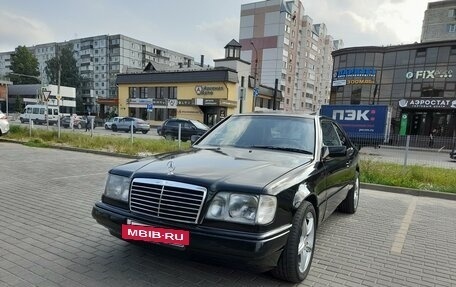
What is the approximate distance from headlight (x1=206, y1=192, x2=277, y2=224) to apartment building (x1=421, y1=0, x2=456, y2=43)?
170 ft

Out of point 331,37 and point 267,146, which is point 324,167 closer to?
point 267,146

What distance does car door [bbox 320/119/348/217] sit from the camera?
3.75m

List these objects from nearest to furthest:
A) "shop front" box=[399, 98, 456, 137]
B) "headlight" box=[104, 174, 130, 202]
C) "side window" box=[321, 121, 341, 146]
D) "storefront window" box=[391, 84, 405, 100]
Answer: "headlight" box=[104, 174, 130, 202], "side window" box=[321, 121, 341, 146], "shop front" box=[399, 98, 456, 137], "storefront window" box=[391, 84, 405, 100]

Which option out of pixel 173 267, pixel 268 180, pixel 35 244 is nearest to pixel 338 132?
pixel 268 180

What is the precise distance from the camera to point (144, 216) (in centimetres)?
264

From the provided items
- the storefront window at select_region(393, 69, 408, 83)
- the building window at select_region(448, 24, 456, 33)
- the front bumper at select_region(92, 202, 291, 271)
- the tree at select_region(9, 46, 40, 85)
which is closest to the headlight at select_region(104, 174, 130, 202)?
the front bumper at select_region(92, 202, 291, 271)

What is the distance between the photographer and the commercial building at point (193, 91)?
37.5m

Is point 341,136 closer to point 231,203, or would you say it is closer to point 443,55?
point 231,203

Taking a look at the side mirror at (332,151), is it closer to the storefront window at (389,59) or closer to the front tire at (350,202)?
the front tire at (350,202)

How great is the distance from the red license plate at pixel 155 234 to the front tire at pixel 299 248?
0.89 m

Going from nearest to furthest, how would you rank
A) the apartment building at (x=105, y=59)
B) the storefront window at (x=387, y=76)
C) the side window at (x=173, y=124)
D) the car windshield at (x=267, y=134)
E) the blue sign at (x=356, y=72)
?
the car windshield at (x=267, y=134)
the side window at (x=173, y=124)
the storefront window at (x=387, y=76)
the blue sign at (x=356, y=72)
the apartment building at (x=105, y=59)

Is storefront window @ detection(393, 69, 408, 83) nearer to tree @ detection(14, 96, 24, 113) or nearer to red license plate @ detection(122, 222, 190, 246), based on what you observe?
red license plate @ detection(122, 222, 190, 246)

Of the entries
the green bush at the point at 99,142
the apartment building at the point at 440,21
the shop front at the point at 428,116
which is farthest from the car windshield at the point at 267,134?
Result: the apartment building at the point at 440,21

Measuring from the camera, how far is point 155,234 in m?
2.54
